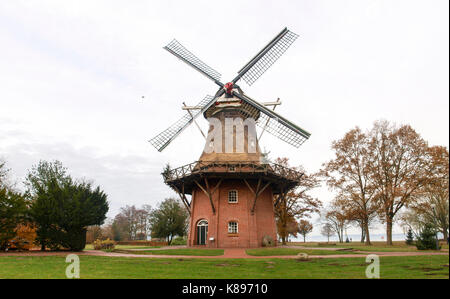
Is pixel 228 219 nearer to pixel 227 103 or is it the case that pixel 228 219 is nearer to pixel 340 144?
pixel 227 103

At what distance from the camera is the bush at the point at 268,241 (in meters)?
22.1

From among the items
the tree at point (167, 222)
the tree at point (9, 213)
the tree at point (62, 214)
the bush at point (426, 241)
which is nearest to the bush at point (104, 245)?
the tree at point (62, 214)

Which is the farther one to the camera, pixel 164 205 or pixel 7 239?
pixel 164 205

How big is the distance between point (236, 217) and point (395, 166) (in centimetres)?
1494

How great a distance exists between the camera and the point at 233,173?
68.5 ft

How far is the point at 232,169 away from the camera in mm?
21328

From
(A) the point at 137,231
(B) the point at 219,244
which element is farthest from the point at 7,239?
(A) the point at 137,231

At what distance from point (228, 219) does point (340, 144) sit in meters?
14.1

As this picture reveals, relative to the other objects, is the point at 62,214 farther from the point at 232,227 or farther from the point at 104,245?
the point at 232,227

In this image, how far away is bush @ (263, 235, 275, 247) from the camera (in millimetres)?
22062

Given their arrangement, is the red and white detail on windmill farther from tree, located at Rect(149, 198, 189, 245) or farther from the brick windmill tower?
tree, located at Rect(149, 198, 189, 245)

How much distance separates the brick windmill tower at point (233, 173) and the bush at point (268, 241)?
0.35 feet

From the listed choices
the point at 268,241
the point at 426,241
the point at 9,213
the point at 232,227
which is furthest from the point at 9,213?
the point at 426,241
